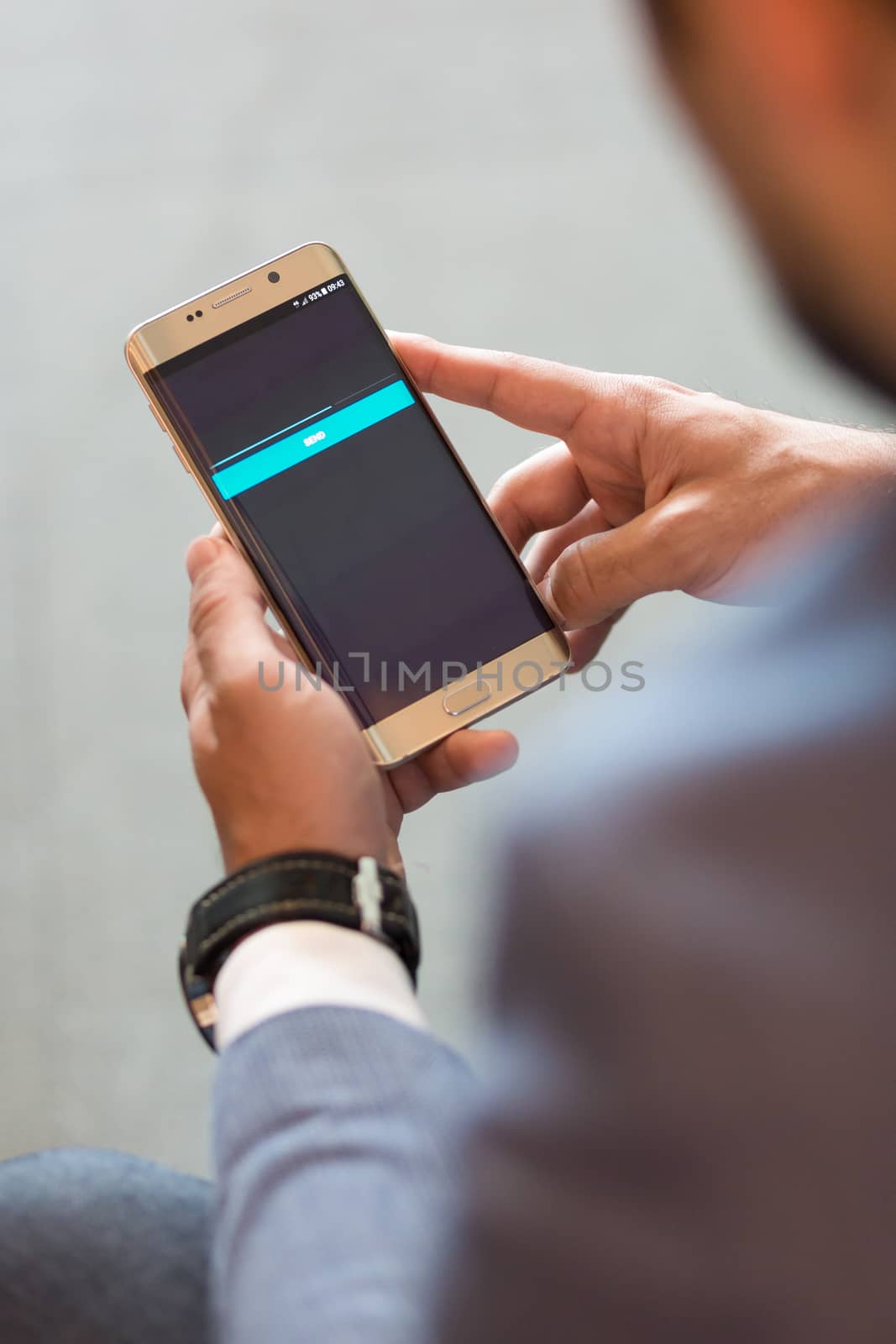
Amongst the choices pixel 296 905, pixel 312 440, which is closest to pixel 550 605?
pixel 312 440

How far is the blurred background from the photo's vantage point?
3.57ft

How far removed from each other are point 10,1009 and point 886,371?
97cm

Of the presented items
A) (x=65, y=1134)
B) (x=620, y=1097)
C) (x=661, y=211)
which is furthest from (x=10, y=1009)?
(x=661, y=211)

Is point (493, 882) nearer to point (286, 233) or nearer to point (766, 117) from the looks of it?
point (766, 117)

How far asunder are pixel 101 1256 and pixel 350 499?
0.51m

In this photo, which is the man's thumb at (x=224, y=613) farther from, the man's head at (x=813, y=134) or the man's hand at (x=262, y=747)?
the man's head at (x=813, y=134)

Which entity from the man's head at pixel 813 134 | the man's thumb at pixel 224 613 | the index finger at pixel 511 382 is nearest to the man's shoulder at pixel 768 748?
the man's head at pixel 813 134

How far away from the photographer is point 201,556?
2.48 feet

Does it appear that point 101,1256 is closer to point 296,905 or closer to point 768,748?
point 296,905

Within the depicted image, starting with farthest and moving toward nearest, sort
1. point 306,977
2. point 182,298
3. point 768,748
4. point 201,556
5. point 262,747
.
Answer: point 182,298
point 201,556
point 262,747
point 306,977
point 768,748

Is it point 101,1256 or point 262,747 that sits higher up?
point 262,747

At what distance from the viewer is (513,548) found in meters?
0.83

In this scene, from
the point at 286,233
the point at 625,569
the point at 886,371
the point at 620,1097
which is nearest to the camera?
the point at 620,1097

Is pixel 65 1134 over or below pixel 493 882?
below
